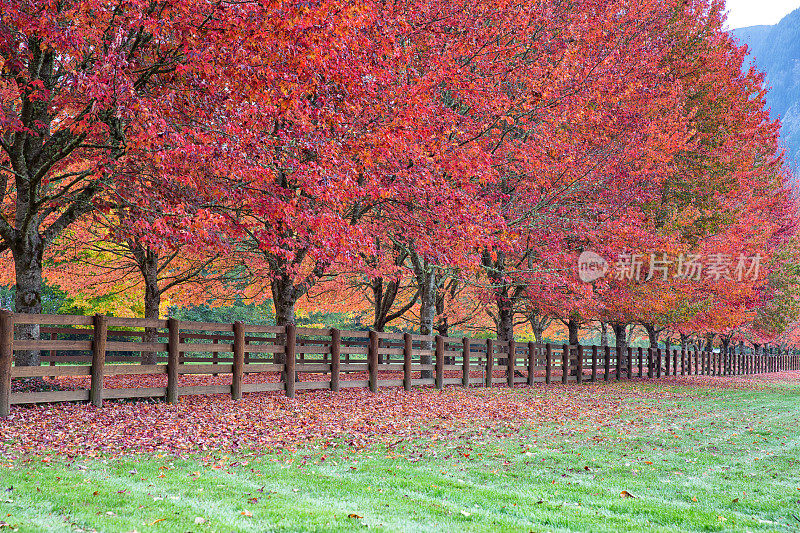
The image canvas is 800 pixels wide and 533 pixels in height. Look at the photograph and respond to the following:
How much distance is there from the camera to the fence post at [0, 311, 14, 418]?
8680 millimetres

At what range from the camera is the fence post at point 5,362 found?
342 inches

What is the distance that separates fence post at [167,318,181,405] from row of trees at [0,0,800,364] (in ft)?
5.11

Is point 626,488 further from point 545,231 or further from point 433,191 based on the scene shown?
point 545,231

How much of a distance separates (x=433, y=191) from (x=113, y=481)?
9.08 metres

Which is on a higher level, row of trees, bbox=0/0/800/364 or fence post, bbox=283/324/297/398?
row of trees, bbox=0/0/800/364

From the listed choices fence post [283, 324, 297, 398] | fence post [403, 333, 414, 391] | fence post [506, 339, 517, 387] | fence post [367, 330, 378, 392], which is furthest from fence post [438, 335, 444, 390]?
fence post [283, 324, 297, 398]

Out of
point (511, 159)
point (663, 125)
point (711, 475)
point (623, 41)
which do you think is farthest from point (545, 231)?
point (711, 475)

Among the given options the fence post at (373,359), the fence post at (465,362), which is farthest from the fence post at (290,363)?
the fence post at (465,362)

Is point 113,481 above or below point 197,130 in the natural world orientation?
below

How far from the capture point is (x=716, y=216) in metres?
22.7

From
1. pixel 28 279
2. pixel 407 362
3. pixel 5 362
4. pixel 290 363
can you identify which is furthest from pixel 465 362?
pixel 5 362

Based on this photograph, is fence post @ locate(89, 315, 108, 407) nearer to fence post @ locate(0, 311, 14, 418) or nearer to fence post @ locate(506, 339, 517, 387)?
fence post @ locate(0, 311, 14, 418)

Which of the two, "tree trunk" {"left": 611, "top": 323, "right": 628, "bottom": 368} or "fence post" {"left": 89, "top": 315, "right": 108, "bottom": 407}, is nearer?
"fence post" {"left": 89, "top": 315, "right": 108, "bottom": 407}

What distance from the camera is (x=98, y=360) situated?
9945 mm
